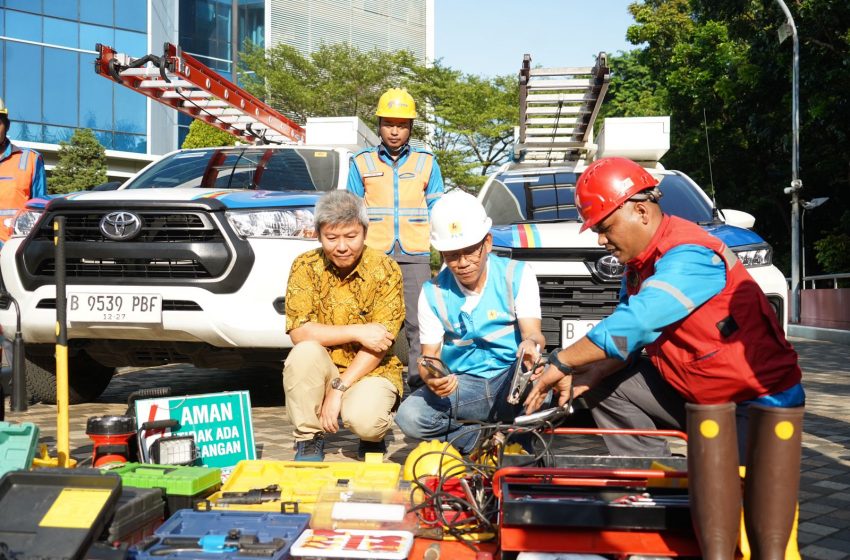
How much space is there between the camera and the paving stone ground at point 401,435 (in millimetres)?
3605

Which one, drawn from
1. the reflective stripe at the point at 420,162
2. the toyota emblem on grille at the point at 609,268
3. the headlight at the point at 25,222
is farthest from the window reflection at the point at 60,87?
the toyota emblem on grille at the point at 609,268

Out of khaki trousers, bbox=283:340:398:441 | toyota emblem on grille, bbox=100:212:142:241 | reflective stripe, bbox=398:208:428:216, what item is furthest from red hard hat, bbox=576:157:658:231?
toyota emblem on grille, bbox=100:212:142:241

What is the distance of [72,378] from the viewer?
6305 millimetres

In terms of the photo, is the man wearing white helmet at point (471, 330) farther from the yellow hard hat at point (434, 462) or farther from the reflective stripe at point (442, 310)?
the yellow hard hat at point (434, 462)

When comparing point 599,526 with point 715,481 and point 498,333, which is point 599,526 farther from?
point 498,333

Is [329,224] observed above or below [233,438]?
above

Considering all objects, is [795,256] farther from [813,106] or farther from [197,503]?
[197,503]

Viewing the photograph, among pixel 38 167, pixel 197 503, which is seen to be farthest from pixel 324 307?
pixel 38 167

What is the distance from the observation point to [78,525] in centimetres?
242

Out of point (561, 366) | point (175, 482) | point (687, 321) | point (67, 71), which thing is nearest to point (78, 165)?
point (67, 71)

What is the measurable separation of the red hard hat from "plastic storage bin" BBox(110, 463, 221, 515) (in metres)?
1.66

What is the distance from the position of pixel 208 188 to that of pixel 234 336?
4.21 feet

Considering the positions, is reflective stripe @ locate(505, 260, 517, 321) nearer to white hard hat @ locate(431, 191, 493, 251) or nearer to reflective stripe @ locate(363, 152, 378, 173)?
white hard hat @ locate(431, 191, 493, 251)

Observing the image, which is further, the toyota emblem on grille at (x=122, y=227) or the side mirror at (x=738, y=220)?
the side mirror at (x=738, y=220)
